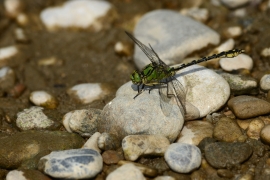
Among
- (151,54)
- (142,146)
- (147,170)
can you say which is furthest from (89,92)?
(147,170)

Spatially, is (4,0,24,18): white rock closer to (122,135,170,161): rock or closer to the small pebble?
the small pebble

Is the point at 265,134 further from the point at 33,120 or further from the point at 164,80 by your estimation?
the point at 33,120

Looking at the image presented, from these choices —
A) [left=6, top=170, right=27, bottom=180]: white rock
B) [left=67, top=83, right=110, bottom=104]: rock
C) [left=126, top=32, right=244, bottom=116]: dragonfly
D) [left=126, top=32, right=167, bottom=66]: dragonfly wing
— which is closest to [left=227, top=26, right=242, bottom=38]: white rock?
[left=126, top=32, right=244, bottom=116]: dragonfly

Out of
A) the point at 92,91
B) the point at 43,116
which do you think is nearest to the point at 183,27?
the point at 92,91

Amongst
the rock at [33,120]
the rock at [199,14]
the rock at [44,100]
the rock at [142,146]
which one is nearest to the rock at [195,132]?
the rock at [142,146]

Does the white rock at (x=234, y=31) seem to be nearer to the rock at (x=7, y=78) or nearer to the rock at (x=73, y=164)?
the rock at (x=73, y=164)

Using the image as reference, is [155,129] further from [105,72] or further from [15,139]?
[105,72]
